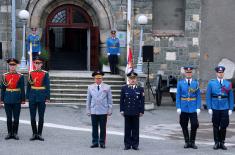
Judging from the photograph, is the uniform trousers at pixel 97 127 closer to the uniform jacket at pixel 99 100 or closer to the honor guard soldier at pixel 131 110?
the uniform jacket at pixel 99 100

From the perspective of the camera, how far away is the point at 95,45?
24719 mm

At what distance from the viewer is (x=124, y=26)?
24172mm

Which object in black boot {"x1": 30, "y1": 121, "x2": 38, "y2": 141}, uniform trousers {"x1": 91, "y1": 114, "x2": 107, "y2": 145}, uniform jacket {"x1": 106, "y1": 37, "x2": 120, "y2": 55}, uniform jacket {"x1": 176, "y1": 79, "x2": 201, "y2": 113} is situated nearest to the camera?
uniform trousers {"x1": 91, "y1": 114, "x2": 107, "y2": 145}

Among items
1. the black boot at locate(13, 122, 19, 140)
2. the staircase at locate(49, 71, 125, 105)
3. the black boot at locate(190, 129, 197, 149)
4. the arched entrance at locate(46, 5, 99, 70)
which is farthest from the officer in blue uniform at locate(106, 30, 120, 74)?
the black boot at locate(190, 129, 197, 149)

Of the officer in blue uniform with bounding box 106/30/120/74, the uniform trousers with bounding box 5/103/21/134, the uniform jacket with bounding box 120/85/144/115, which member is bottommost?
the uniform trousers with bounding box 5/103/21/134

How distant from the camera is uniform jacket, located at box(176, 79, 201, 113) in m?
13.3

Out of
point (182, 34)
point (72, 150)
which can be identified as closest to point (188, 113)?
point (72, 150)

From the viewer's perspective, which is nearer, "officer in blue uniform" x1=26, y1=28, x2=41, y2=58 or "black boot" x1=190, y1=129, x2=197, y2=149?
"black boot" x1=190, y1=129, x2=197, y2=149

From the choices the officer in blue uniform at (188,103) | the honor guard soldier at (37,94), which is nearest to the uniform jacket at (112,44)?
the honor guard soldier at (37,94)

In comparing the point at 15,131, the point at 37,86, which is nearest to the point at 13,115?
the point at 15,131

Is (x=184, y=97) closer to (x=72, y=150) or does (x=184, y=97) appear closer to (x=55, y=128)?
(x=72, y=150)

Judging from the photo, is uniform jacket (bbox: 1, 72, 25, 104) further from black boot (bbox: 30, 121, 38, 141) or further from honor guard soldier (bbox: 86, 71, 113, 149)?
honor guard soldier (bbox: 86, 71, 113, 149)

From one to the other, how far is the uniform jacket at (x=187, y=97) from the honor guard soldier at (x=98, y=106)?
1519 millimetres

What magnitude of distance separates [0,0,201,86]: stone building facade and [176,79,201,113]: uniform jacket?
10.9 m
